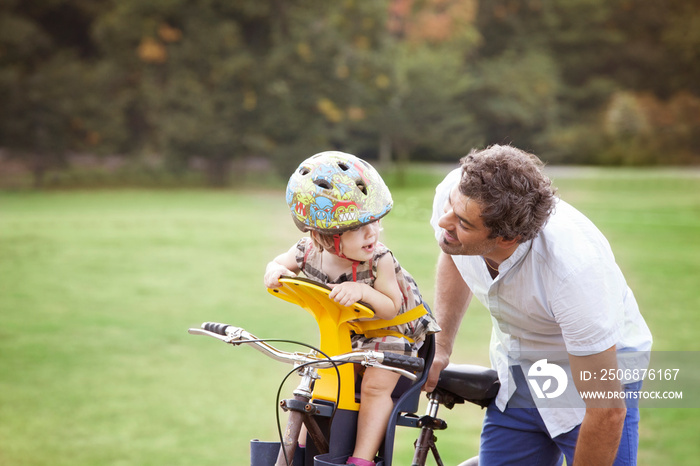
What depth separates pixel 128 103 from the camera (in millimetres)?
36281

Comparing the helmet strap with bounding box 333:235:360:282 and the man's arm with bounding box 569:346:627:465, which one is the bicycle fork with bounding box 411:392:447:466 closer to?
the man's arm with bounding box 569:346:627:465

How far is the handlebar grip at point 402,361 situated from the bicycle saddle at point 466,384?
2.16ft

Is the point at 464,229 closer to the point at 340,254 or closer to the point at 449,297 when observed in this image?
the point at 340,254

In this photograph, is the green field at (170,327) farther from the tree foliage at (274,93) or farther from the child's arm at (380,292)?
the tree foliage at (274,93)

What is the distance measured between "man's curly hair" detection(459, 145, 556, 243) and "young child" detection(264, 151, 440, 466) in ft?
0.89

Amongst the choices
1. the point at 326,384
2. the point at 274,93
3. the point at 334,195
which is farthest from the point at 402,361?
the point at 274,93

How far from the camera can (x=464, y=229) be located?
7.62 feet

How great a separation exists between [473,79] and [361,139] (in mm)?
6775

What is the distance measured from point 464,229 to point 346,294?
17.8 inches

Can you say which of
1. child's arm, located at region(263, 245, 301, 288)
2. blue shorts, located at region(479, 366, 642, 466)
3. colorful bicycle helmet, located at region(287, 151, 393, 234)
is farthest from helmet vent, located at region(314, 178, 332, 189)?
blue shorts, located at region(479, 366, 642, 466)

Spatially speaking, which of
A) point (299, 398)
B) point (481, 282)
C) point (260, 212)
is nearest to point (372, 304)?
point (299, 398)

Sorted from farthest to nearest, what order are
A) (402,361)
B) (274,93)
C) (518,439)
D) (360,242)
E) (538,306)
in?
1. (274,93)
2. (518,439)
3. (538,306)
4. (360,242)
5. (402,361)

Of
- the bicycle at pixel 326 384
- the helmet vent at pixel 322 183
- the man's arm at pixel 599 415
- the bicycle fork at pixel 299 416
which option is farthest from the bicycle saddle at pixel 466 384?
the helmet vent at pixel 322 183

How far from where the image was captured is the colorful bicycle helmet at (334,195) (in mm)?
2172
